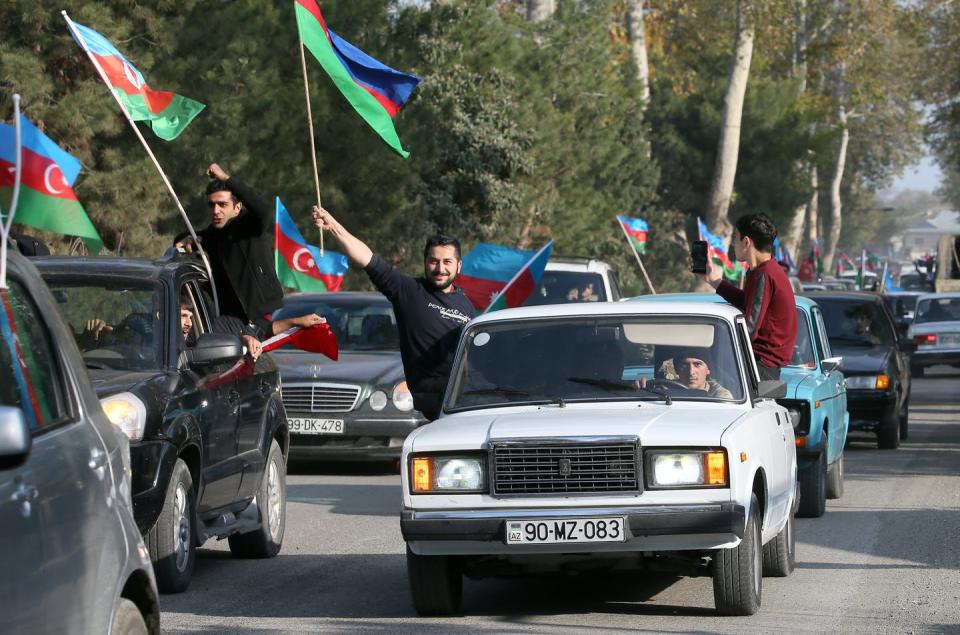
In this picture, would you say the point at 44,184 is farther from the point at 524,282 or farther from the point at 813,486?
the point at 813,486

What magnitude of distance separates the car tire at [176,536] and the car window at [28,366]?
3738mm

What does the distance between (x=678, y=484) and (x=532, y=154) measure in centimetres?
2864

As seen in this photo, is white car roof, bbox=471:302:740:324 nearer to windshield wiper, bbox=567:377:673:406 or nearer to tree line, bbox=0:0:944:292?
windshield wiper, bbox=567:377:673:406

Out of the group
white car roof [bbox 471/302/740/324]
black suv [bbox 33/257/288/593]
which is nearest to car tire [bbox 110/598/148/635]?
black suv [bbox 33/257/288/593]

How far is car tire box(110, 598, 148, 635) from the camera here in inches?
192

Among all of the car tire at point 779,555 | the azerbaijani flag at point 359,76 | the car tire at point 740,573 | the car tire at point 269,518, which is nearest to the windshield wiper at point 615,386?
the car tire at point 740,573

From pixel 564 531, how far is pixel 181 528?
2.29m

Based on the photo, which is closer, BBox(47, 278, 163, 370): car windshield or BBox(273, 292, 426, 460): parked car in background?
BBox(47, 278, 163, 370): car windshield

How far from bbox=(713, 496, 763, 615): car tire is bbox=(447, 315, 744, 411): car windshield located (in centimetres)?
87

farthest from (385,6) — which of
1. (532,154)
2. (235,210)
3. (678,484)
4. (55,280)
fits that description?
(678,484)

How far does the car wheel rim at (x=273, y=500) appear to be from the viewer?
10.8 metres

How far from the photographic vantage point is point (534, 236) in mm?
37344

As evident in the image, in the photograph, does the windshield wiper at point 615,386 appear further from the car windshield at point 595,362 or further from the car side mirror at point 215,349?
the car side mirror at point 215,349

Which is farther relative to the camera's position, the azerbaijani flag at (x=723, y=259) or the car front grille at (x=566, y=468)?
the azerbaijani flag at (x=723, y=259)
